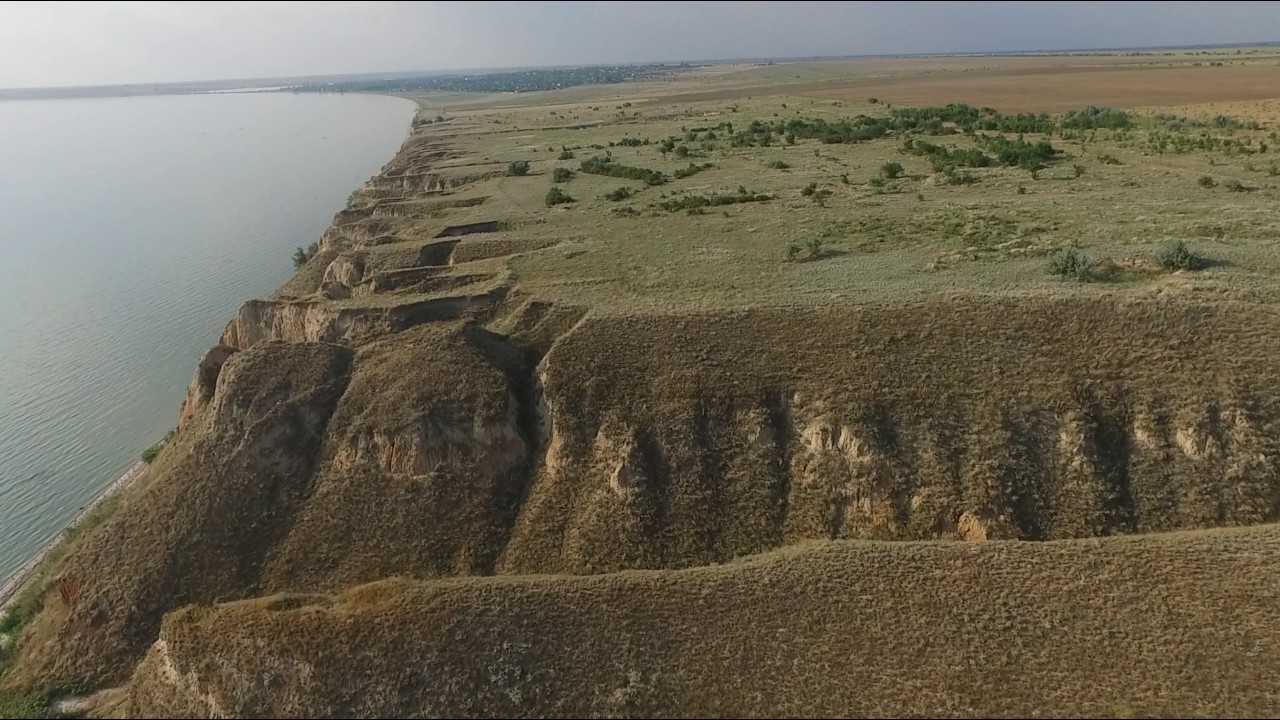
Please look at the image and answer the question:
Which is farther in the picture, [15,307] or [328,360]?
[15,307]

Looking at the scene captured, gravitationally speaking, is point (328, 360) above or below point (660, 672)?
above

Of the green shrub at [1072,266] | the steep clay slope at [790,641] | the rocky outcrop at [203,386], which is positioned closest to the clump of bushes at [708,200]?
the green shrub at [1072,266]

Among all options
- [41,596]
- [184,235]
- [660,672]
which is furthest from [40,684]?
[184,235]

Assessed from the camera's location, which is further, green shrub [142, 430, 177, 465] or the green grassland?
green shrub [142, 430, 177, 465]

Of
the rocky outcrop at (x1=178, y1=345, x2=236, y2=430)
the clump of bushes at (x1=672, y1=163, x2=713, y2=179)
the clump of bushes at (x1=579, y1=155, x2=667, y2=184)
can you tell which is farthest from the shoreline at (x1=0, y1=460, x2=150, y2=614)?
the clump of bushes at (x1=672, y1=163, x2=713, y2=179)

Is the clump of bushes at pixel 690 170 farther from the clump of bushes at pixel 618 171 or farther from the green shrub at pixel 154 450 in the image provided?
the green shrub at pixel 154 450

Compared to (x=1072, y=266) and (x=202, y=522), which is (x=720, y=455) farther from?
(x=1072, y=266)

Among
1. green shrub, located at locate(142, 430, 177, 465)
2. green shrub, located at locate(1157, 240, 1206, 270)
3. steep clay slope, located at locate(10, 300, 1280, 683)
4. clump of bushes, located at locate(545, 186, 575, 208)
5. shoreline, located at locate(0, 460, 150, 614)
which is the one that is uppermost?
clump of bushes, located at locate(545, 186, 575, 208)

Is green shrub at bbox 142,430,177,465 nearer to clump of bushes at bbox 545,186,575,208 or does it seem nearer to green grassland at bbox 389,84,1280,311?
green grassland at bbox 389,84,1280,311

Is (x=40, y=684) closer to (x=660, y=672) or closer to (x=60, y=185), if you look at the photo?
(x=660, y=672)
